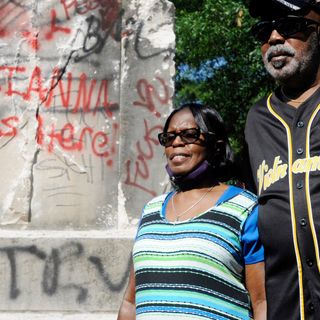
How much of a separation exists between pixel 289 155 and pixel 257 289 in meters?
0.53

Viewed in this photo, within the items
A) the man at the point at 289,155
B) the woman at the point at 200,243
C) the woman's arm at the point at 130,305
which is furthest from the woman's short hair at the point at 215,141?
the woman's arm at the point at 130,305

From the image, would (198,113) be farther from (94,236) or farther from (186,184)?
(94,236)

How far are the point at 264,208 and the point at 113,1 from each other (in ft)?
8.10

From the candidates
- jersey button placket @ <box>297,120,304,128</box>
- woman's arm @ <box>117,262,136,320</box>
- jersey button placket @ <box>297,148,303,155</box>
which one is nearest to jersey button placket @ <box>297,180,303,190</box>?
jersey button placket @ <box>297,148,303,155</box>

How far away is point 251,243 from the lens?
8.86 ft

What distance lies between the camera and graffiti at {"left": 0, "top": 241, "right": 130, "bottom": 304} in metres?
4.33

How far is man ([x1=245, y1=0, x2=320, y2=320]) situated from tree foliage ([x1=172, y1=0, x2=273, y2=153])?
7.34m

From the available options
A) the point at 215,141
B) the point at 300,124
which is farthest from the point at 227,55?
the point at 300,124

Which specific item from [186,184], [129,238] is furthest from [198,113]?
[129,238]

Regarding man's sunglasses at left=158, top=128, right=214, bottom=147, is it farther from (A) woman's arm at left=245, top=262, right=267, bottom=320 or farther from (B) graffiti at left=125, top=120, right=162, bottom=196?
(B) graffiti at left=125, top=120, right=162, bottom=196

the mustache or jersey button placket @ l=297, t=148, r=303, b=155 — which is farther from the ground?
the mustache

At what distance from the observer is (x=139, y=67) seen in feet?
15.3

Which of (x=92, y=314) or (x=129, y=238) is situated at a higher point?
(x=129, y=238)

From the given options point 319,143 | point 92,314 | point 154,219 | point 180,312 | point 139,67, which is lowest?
point 92,314
